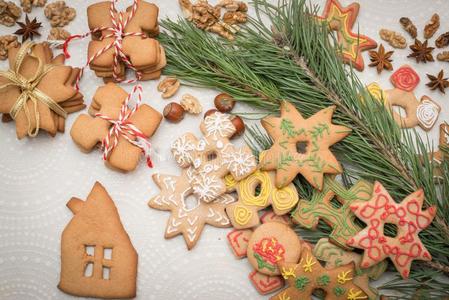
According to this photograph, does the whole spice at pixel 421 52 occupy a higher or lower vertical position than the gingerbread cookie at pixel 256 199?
higher

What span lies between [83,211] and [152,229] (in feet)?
0.66

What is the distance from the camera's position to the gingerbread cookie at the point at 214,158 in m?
1.23

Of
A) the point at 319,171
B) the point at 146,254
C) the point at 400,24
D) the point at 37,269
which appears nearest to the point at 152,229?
the point at 146,254

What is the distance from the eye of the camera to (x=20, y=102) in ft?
4.33

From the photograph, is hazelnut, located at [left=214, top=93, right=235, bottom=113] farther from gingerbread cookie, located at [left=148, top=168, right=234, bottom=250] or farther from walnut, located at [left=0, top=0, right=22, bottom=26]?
walnut, located at [left=0, top=0, right=22, bottom=26]

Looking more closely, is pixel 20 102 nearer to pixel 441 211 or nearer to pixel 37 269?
pixel 37 269

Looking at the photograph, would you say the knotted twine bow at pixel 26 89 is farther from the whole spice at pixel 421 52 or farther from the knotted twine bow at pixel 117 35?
the whole spice at pixel 421 52

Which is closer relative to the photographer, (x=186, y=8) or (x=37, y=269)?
(x=37, y=269)

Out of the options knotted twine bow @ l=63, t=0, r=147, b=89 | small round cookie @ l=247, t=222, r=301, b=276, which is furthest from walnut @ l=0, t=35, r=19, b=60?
small round cookie @ l=247, t=222, r=301, b=276

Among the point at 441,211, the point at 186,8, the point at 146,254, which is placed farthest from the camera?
the point at 186,8

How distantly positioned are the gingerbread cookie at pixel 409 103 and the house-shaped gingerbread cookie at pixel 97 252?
0.85m

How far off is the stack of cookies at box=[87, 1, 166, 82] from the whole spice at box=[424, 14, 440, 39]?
31.8 inches

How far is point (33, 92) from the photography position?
4.35 ft

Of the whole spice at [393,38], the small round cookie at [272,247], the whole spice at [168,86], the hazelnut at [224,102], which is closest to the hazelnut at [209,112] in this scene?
the hazelnut at [224,102]
